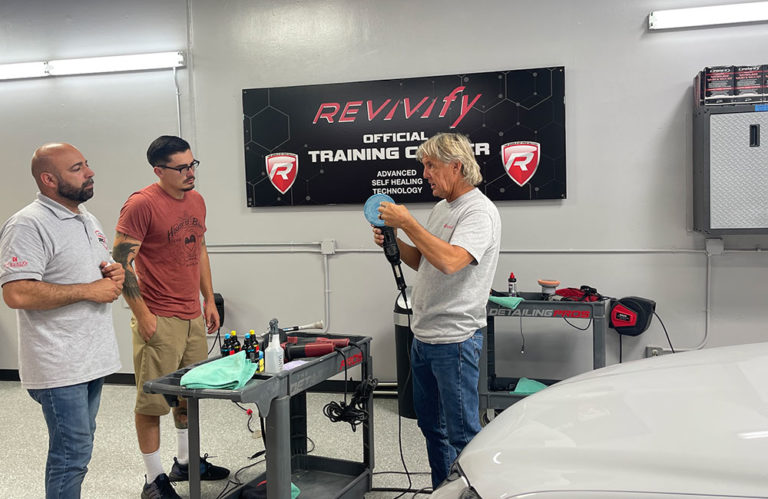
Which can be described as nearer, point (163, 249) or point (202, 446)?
point (163, 249)

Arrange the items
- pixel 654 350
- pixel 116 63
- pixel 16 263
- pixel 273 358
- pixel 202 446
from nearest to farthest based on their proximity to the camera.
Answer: pixel 16 263 < pixel 273 358 < pixel 202 446 < pixel 654 350 < pixel 116 63

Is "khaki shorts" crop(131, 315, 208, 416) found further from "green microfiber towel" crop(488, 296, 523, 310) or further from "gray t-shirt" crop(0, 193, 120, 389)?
"green microfiber towel" crop(488, 296, 523, 310)

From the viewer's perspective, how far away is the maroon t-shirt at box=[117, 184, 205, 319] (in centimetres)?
264

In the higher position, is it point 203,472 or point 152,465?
point 152,465

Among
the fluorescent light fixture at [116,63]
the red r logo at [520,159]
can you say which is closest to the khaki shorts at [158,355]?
the red r logo at [520,159]

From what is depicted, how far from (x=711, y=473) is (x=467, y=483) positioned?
1.55ft

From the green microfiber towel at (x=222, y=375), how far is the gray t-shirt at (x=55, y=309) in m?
0.40

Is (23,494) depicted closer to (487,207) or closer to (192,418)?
(192,418)

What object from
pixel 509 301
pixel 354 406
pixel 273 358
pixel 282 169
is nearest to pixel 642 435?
pixel 273 358

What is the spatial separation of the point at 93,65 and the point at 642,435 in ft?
15.6

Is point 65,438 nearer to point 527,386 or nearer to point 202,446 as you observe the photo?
point 202,446

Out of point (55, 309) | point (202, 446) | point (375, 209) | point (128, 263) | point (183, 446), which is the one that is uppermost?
point (375, 209)

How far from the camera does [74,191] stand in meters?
2.15

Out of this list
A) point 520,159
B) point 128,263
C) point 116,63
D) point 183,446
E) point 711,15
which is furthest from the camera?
point 116,63
